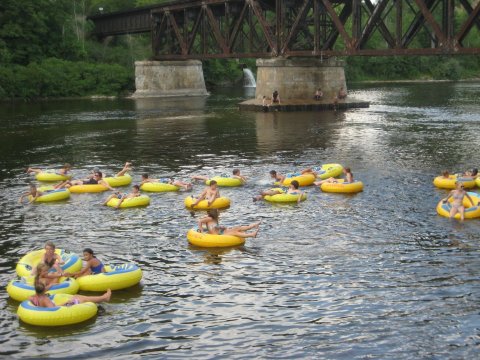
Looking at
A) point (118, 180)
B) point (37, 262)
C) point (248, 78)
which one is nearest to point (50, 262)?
point (37, 262)

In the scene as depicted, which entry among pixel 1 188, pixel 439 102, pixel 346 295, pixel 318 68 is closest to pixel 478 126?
pixel 318 68

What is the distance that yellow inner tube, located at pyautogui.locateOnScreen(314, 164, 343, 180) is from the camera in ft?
99.9

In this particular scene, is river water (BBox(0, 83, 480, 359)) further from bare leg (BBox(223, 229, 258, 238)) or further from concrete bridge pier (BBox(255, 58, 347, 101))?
concrete bridge pier (BBox(255, 58, 347, 101))

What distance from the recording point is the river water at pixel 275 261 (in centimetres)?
1466

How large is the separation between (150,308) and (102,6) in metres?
110

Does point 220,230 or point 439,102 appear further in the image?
point 439,102

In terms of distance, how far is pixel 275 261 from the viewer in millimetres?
19484

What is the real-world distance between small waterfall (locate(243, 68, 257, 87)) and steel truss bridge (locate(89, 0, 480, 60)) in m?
25.3

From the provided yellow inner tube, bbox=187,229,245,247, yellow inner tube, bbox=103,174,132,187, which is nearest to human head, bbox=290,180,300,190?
yellow inner tube, bbox=187,229,245,247

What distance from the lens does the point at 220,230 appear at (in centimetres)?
2127

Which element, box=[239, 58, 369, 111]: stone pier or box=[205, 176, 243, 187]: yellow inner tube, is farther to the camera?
box=[239, 58, 369, 111]: stone pier

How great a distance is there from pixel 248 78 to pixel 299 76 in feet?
192

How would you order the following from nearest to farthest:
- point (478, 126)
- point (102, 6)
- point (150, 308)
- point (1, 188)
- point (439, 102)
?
point (150, 308)
point (1, 188)
point (478, 126)
point (439, 102)
point (102, 6)

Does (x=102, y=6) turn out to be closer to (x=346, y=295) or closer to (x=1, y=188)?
(x=1, y=188)
